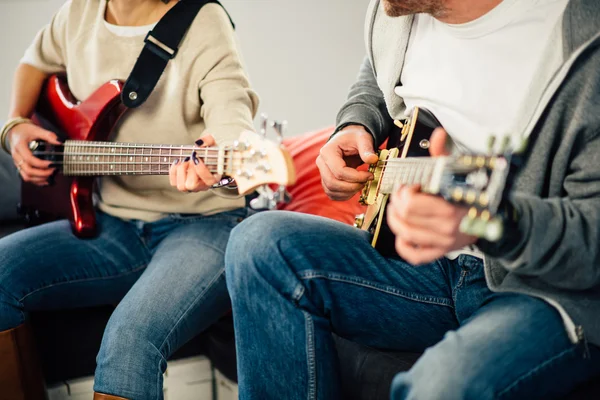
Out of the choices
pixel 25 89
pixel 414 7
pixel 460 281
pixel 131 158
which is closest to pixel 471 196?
pixel 460 281

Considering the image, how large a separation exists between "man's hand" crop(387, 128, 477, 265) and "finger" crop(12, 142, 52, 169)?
110cm

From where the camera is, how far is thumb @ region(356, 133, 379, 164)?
1096 millimetres

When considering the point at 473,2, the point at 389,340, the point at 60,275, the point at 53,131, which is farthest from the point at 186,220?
the point at 473,2

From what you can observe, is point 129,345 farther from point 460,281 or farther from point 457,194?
point 457,194

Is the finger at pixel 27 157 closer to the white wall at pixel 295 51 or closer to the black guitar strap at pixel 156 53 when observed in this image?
the black guitar strap at pixel 156 53

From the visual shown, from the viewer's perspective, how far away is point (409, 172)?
2.83 feet

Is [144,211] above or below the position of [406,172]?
below

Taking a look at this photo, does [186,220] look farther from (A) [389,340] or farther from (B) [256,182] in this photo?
(A) [389,340]

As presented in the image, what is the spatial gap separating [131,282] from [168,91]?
47 cm

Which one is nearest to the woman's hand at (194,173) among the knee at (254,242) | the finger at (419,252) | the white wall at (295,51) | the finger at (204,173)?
the finger at (204,173)

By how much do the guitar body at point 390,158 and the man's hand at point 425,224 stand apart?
0.31 metres

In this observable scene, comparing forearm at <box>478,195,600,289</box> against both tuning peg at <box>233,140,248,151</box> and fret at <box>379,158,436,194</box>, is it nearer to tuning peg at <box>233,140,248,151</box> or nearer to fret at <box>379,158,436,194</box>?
fret at <box>379,158,436,194</box>

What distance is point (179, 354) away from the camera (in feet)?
5.13

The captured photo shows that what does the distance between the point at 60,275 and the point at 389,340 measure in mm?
794
